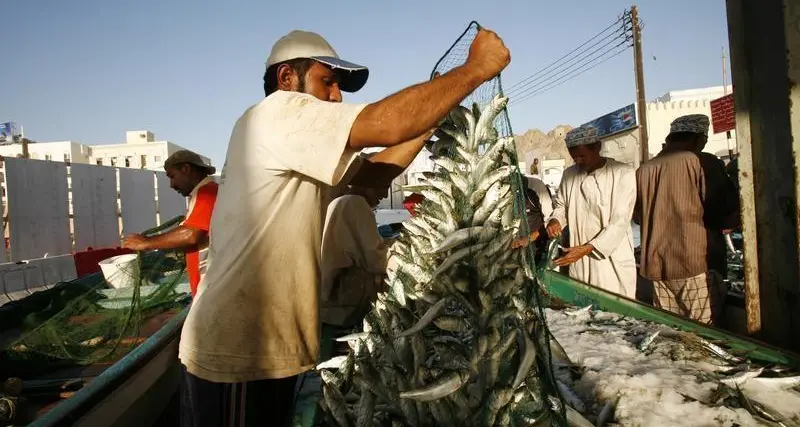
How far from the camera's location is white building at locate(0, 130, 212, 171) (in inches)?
1384

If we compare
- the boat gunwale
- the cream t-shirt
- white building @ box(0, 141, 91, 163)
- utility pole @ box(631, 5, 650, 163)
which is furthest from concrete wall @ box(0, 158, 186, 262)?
white building @ box(0, 141, 91, 163)

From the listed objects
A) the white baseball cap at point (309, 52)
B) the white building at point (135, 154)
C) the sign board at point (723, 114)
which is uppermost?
the white building at point (135, 154)

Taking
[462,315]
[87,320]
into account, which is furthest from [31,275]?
[462,315]

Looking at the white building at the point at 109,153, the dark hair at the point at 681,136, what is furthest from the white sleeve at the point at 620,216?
the white building at the point at 109,153

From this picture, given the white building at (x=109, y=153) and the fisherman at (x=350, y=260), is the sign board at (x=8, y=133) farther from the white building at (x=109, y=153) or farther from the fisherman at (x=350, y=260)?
the fisherman at (x=350, y=260)

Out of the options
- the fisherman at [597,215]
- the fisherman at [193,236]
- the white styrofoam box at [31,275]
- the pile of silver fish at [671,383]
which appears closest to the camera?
the pile of silver fish at [671,383]

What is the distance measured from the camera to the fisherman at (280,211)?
148cm

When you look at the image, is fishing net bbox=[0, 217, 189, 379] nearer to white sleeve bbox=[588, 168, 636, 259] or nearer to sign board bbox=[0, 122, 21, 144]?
white sleeve bbox=[588, 168, 636, 259]

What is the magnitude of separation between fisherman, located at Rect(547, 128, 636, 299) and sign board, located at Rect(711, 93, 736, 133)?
32.4 ft

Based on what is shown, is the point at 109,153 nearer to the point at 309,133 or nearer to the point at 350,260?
the point at 350,260

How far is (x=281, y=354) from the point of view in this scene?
67.0 inches

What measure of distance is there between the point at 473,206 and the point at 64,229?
1161 cm

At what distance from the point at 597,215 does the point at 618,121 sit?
806 inches

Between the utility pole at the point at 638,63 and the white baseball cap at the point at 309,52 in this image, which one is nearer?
the white baseball cap at the point at 309,52
